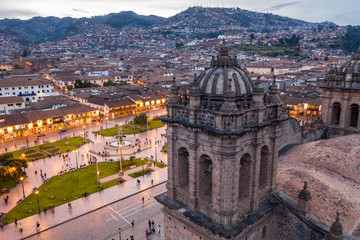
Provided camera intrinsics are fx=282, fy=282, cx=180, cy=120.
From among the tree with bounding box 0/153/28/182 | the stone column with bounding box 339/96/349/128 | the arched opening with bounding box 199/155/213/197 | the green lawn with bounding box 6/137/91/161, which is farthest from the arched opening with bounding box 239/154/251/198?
the green lawn with bounding box 6/137/91/161

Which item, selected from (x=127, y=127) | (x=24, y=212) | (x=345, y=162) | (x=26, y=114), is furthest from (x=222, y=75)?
(x=26, y=114)

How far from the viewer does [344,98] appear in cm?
2888

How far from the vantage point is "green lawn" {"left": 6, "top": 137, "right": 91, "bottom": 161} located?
51656 mm

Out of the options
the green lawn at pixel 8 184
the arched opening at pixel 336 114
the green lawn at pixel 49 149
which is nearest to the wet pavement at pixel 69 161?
the green lawn at pixel 8 184

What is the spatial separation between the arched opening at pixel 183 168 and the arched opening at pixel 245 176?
3.12 metres

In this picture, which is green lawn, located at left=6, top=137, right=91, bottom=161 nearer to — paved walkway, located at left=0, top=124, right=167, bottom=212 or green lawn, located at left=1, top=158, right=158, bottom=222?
paved walkway, located at left=0, top=124, right=167, bottom=212

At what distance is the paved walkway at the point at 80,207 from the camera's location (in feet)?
98.4

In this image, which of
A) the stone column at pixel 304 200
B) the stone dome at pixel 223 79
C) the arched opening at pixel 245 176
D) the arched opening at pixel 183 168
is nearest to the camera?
the stone dome at pixel 223 79

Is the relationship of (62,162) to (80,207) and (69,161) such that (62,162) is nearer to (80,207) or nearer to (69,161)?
(69,161)

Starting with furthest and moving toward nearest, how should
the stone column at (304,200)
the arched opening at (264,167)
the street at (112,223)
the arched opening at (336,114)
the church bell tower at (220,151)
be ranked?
the arched opening at (336,114)
the street at (112,223)
the arched opening at (264,167)
the stone column at (304,200)
the church bell tower at (220,151)

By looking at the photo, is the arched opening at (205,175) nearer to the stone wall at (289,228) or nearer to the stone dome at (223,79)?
the stone dome at (223,79)

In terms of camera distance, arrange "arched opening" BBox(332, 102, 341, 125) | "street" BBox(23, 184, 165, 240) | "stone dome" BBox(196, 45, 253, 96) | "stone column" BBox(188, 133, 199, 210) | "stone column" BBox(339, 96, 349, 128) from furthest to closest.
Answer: "arched opening" BBox(332, 102, 341, 125)
"street" BBox(23, 184, 165, 240)
"stone column" BBox(339, 96, 349, 128)
"stone column" BBox(188, 133, 199, 210)
"stone dome" BBox(196, 45, 253, 96)

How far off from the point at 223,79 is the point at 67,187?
33.2 m

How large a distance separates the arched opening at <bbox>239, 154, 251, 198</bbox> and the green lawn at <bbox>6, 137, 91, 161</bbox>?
4499 centimetres
